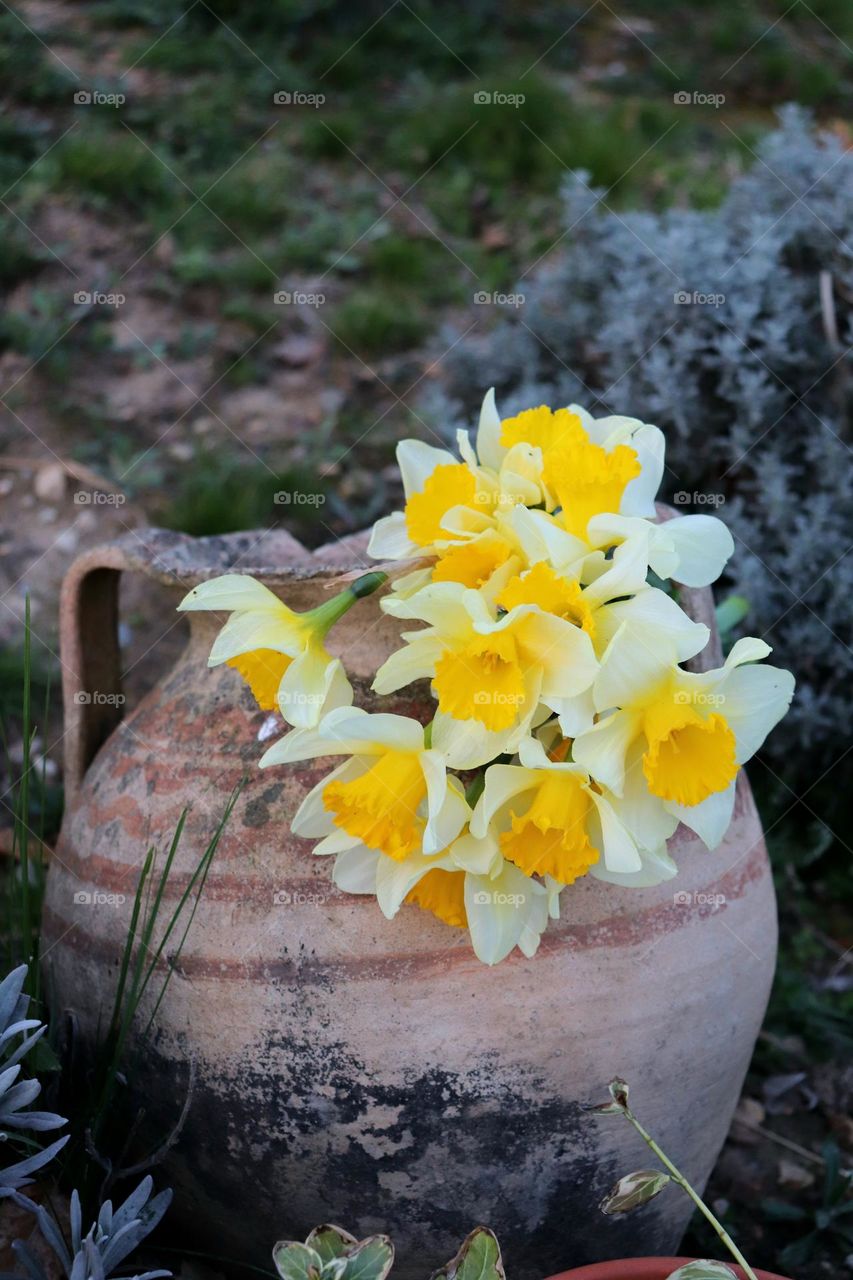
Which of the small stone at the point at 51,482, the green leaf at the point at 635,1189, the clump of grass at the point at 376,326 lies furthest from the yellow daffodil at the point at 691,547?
the clump of grass at the point at 376,326

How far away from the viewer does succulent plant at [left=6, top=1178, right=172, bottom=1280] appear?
110cm

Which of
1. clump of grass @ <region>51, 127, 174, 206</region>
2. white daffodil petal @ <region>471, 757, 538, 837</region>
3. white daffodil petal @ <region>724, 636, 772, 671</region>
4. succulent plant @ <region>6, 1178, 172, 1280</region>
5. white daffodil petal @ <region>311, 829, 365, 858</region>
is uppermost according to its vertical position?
clump of grass @ <region>51, 127, 174, 206</region>

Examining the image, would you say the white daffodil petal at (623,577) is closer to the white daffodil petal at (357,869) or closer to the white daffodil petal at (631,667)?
the white daffodil petal at (631,667)

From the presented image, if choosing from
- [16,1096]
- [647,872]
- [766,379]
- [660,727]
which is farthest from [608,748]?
[766,379]

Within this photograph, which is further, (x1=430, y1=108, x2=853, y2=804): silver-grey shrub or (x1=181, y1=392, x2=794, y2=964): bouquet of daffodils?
(x1=430, y1=108, x2=853, y2=804): silver-grey shrub

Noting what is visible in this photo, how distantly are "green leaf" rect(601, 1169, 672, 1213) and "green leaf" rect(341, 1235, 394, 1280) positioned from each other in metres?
0.20

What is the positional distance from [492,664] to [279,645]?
0.21 metres

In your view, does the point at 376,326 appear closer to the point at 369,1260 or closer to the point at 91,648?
the point at 91,648

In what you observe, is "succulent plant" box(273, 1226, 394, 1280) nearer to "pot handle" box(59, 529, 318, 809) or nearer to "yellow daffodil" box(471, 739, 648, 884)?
"yellow daffodil" box(471, 739, 648, 884)

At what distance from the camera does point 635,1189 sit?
1.11 metres

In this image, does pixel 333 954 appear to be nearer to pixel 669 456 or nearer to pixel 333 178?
pixel 669 456

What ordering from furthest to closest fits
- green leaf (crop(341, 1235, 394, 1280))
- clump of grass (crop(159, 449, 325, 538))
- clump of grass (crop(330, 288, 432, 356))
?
clump of grass (crop(330, 288, 432, 356)), clump of grass (crop(159, 449, 325, 538)), green leaf (crop(341, 1235, 394, 1280))

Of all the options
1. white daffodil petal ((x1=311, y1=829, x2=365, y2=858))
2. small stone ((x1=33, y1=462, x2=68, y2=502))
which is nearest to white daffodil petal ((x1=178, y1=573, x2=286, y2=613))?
white daffodil petal ((x1=311, y1=829, x2=365, y2=858))

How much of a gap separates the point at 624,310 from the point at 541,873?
1692 millimetres
